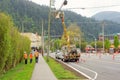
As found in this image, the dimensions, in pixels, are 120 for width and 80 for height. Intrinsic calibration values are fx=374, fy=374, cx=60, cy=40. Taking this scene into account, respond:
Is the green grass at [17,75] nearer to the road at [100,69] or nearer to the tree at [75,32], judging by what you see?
the road at [100,69]

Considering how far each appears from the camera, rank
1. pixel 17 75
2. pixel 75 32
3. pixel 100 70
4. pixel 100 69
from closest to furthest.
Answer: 1. pixel 17 75
2. pixel 100 70
3. pixel 100 69
4. pixel 75 32

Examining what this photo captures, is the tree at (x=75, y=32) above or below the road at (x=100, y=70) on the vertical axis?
above

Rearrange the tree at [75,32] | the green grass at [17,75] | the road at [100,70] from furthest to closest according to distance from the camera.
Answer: the tree at [75,32], the road at [100,70], the green grass at [17,75]

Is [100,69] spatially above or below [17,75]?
below

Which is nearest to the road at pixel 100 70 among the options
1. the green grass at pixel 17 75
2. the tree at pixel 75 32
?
the green grass at pixel 17 75

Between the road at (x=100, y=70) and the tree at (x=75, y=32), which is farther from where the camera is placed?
the tree at (x=75, y=32)

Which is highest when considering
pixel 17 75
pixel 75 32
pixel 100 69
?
pixel 75 32

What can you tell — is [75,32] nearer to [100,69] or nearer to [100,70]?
[100,69]

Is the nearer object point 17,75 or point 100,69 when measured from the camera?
point 17,75

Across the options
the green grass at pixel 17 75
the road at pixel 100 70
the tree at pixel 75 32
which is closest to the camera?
the green grass at pixel 17 75

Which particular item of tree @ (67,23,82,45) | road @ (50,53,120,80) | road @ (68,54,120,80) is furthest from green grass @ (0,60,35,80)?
tree @ (67,23,82,45)

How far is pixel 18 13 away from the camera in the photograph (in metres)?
138

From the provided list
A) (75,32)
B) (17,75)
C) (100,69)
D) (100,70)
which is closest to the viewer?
(17,75)

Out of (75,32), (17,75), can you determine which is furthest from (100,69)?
(75,32)
